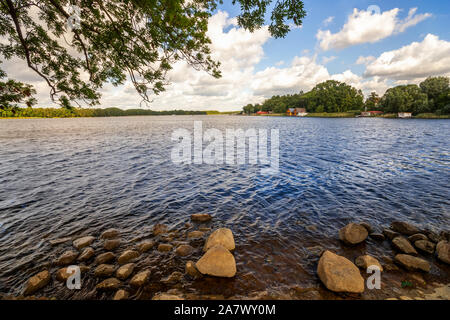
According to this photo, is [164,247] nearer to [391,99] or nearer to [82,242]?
[82,242]

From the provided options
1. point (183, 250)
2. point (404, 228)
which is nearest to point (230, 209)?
point (183, 250)

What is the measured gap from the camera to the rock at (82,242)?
702 cm

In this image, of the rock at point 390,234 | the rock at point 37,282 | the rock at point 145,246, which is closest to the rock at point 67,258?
the rock at point 37,282

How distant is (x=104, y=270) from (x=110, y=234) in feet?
7.22

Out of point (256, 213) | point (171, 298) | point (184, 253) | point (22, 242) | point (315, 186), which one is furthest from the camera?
point (315, 186)

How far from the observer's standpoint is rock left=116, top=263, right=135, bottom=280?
18.5ft

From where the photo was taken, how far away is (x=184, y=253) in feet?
22.0

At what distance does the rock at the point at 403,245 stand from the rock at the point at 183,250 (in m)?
7.98

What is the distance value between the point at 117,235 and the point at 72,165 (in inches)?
630

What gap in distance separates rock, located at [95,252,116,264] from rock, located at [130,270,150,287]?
5.11 ft

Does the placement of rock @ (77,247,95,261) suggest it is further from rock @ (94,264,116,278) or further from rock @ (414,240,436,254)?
rock @ (414,240,436,254)

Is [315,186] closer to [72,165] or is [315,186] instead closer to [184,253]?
[184,253]

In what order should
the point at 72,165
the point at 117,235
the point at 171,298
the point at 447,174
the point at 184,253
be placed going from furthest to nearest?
the point at 72,165 < the point at 447,174 < the point at 117,235 < the point at 184,253 < the point at 171,298
